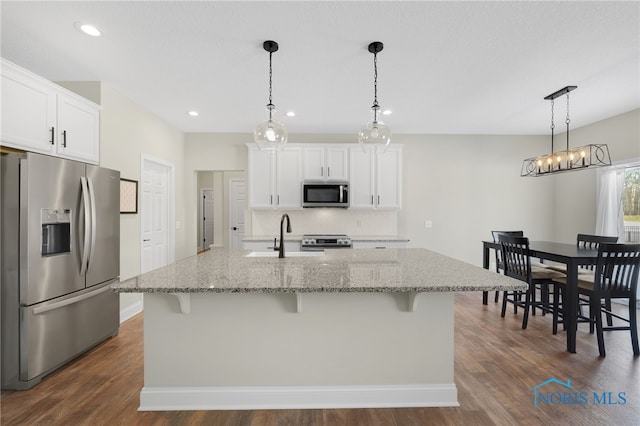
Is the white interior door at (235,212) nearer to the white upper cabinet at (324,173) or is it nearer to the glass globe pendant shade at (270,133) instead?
the white upper cabinet at (324,173)

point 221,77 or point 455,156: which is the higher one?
point 221,77

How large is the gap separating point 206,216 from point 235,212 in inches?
74.8

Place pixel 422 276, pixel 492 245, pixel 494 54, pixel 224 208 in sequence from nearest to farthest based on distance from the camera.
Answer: pixel 422 276
pixel 494 54
pixel 492 245
pixel 224 208

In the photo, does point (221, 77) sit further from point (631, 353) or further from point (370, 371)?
point (631, 353)

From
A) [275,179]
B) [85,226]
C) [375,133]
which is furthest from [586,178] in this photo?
[85,226]

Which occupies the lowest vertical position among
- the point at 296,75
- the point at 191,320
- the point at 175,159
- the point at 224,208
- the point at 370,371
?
the point at 370,371

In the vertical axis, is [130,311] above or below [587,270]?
below

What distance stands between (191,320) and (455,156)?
483cm

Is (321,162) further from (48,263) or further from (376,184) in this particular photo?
(48,263)

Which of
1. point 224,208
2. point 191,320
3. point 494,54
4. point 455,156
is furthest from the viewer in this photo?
point 224,208

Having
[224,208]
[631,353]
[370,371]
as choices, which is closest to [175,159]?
[224,208]

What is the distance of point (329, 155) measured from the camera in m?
4.86

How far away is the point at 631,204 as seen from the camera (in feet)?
13.7

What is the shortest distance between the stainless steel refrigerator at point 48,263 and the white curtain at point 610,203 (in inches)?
243
